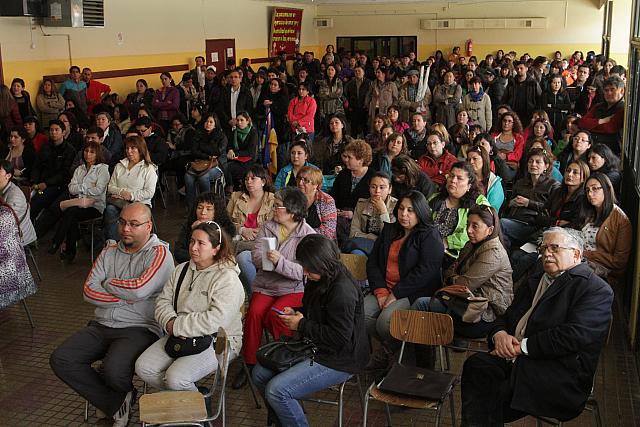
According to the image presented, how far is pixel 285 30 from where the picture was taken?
21547 mm

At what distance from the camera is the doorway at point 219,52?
17.2 meters

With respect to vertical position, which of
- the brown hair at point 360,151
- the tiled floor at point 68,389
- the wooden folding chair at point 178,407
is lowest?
the tiled floor at point 68,389

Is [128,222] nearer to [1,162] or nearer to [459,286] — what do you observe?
[459,286]

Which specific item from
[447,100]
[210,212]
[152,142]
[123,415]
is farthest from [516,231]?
[447,100]

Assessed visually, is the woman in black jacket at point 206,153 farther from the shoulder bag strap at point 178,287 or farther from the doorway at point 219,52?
the doorway at point 219,52

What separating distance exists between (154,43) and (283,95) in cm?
421

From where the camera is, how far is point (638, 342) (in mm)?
5160

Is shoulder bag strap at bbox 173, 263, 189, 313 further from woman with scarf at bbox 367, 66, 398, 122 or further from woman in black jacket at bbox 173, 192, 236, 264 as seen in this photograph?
woman with scarf at bbox 367, 66, 398, 122

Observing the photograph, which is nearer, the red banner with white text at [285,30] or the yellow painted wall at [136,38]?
the yellow painted wall at [136,38]

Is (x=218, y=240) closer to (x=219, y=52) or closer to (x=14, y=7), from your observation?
(x=14, y=7)

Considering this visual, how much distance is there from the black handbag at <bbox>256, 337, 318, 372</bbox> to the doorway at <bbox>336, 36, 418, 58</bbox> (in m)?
21.1

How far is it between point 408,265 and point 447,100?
799cm

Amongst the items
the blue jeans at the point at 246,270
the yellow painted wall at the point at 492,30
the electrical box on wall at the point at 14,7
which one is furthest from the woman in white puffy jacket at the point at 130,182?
the yellow painted wall at the point at 492,30

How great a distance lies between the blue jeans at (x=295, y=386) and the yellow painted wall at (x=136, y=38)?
9.19 metres
